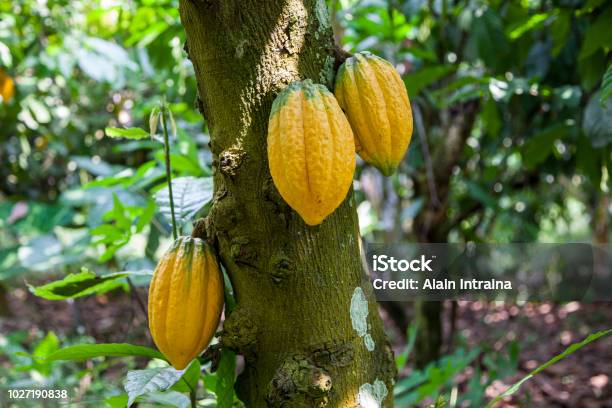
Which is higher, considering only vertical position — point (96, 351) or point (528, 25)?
point (528, 25)

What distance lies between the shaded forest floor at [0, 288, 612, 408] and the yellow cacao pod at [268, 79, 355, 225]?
218 centimetres

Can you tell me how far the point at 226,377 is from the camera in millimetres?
1015

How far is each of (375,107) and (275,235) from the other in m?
0.25

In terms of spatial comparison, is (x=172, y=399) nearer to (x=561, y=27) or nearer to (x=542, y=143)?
(x=542, y=143)

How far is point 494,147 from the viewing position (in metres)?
2.83

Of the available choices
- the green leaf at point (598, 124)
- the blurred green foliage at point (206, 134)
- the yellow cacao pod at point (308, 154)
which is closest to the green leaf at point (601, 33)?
the blurred green foliage at point (206, 134)

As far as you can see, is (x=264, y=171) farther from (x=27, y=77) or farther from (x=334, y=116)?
(x=27, y=77)

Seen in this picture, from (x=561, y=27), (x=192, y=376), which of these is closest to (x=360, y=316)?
(x=192, y=376)

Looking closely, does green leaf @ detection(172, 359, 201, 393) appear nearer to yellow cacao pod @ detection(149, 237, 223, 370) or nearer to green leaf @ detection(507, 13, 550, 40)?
yellow cacao pod @ detection(149, 237, 223, 370)

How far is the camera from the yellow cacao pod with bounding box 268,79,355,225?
31.8 inches

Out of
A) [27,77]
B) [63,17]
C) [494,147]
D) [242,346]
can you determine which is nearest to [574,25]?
[494,147]

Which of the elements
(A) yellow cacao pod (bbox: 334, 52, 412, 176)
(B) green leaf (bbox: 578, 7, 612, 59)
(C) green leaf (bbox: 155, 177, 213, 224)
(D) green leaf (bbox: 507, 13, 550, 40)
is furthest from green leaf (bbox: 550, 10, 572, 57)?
(C) green leaf (bbox: 155, 177, 213, 224)

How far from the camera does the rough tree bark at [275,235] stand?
889 mm

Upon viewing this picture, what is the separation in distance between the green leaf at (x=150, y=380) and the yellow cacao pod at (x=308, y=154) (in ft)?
1.22
